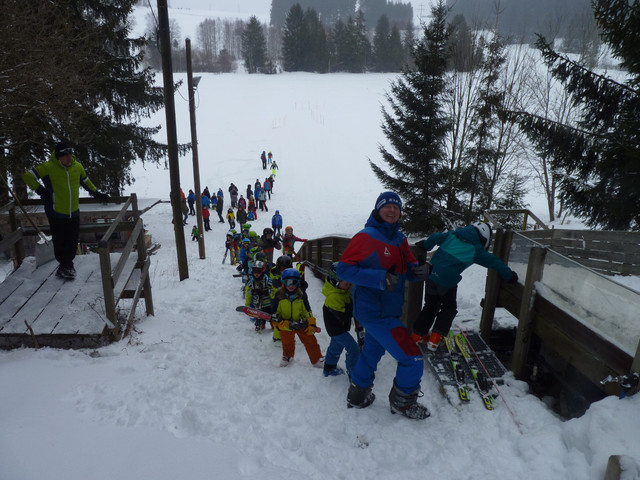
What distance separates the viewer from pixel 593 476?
113 inches

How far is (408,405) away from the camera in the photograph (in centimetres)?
398

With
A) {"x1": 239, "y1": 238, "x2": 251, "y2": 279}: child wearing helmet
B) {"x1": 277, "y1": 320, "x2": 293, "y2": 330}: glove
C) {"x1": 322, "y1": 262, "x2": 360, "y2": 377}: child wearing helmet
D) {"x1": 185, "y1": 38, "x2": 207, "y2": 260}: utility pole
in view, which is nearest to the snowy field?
{"x1": 322, "y1": 262, "x2": 360, "y2": 377}: child wearing helmet

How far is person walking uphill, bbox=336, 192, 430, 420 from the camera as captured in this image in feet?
12.8

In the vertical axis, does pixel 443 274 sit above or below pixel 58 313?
above

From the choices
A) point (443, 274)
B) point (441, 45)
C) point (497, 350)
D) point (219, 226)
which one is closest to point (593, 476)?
point (443, 274)

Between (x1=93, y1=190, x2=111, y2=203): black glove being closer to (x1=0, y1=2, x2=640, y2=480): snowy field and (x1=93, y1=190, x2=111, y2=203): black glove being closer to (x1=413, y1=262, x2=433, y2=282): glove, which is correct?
(x1=0, y1=2, x2=640, y2=480): snowy field

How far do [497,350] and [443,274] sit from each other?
6.86 feet

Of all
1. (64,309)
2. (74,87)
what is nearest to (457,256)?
(64,309)

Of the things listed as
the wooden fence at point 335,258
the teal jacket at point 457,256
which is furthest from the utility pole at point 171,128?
the teal jacket at point 457,256

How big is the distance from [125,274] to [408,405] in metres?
4.54

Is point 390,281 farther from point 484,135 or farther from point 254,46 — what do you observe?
point 254,46

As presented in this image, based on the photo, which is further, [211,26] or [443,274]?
[211,26]

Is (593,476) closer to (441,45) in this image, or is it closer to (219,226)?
(441,45)

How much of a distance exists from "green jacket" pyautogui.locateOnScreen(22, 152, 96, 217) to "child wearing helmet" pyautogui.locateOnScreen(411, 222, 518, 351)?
16.3 feet
